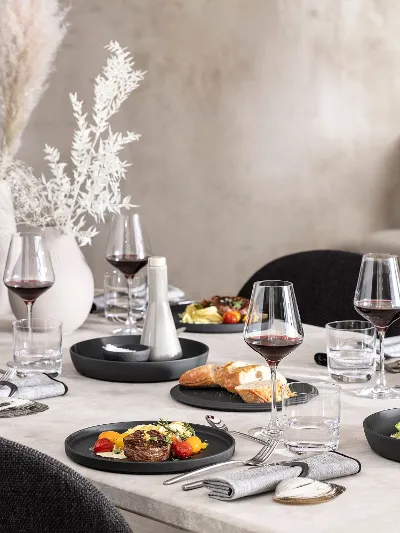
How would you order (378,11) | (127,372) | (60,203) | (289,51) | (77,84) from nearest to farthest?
1. (127,372)
2. (60,203)
3. (378,11)
4. (289,51)
5. (77,84)

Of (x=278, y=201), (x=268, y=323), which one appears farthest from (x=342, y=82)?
(x=268, y=323)

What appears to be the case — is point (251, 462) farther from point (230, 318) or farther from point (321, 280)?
point (321, 280)

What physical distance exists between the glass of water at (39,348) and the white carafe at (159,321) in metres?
0.18

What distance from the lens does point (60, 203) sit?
7.34ft

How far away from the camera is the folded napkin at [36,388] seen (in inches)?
65.9

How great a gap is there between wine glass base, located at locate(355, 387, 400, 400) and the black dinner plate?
0.43 ft

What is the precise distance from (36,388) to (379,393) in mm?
595

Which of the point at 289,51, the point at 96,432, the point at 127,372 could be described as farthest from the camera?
the point at 289,51

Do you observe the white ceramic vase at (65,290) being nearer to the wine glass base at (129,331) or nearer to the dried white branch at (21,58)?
the wine glass base at (129,331)

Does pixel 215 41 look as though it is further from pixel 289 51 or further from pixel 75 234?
pixel 75 234

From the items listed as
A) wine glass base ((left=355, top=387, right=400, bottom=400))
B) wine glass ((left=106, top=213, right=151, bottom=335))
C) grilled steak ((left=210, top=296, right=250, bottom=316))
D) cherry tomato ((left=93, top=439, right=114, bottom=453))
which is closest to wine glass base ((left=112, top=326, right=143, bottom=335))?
wine glass ((left=106, top=213, right=151, bottom=335))

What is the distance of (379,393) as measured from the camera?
5.56ft

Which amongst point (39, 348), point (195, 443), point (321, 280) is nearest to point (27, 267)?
point (39, 348)

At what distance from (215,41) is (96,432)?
351 cm
